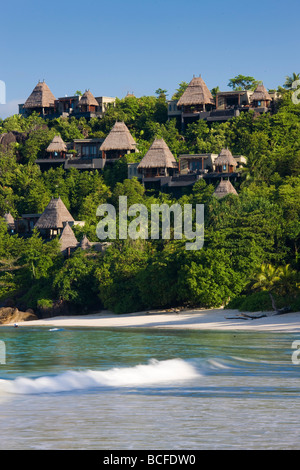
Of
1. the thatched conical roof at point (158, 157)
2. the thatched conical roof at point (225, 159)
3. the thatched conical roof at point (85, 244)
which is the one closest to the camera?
the thatched conical roof at point (85, 244)

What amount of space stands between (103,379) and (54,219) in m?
36.6

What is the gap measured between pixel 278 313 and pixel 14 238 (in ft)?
80.9

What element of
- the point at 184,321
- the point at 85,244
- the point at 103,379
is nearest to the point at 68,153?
the point at 85,244

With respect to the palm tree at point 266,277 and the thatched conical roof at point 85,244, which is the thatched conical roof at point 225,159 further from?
the palm tree at point 266,277

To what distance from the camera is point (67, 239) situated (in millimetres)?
51875

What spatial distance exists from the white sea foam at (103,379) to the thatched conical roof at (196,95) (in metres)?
50.1

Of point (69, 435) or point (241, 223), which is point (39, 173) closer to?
point (241, 223)

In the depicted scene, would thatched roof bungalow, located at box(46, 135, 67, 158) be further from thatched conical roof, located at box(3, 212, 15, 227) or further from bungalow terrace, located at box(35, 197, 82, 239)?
bungalow terrace, located at box(35, 197, 82, 239)

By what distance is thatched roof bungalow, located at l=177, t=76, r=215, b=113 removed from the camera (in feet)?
231

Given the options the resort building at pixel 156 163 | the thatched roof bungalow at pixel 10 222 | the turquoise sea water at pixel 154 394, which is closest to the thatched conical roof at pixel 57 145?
the resort building at pixel 156 163

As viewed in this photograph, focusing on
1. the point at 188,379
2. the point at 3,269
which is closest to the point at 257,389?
the point at 188,379

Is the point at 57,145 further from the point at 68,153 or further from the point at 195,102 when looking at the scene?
the point at 195,102

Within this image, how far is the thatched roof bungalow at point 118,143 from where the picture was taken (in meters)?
66.6

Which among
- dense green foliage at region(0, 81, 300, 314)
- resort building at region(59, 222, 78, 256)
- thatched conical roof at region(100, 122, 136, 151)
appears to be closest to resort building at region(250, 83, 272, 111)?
dense green foliage at region(0, 81, 300, 314)
